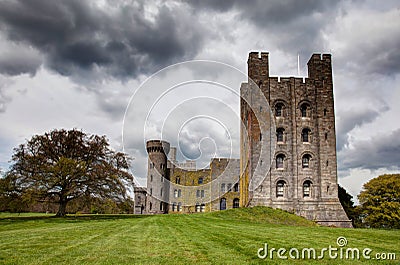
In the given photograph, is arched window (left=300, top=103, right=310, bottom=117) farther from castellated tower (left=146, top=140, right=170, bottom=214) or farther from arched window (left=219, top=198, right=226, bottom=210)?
castellated tower (left=146, top=140, right=170, bottom=214)

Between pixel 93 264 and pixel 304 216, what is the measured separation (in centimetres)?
2878

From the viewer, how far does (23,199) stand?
26.2 meters

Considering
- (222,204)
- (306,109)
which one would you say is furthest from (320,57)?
(222,204)

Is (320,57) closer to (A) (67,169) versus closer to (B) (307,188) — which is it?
(B) (307,188)

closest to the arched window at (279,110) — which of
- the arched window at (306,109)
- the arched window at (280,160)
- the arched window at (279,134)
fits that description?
the arched window at (279,134)

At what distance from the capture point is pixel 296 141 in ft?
118

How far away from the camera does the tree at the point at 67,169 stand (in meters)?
28.1

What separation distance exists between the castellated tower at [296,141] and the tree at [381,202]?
8127 millimetres

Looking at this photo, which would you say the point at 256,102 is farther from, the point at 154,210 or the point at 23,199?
the point at 154,210

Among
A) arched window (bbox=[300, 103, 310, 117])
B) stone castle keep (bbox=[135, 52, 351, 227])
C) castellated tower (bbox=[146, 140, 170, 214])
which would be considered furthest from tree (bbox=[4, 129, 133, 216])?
castellated tower (bbox=[146, 140, 170, 214])

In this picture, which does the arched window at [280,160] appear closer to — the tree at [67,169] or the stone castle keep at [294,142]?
the stone castle keep at [294,142]

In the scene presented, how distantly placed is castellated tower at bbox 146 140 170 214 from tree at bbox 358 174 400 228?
104 feet

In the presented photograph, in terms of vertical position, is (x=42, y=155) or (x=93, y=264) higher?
(x=42, y=155)

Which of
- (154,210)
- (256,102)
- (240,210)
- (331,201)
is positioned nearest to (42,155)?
(240,210)
